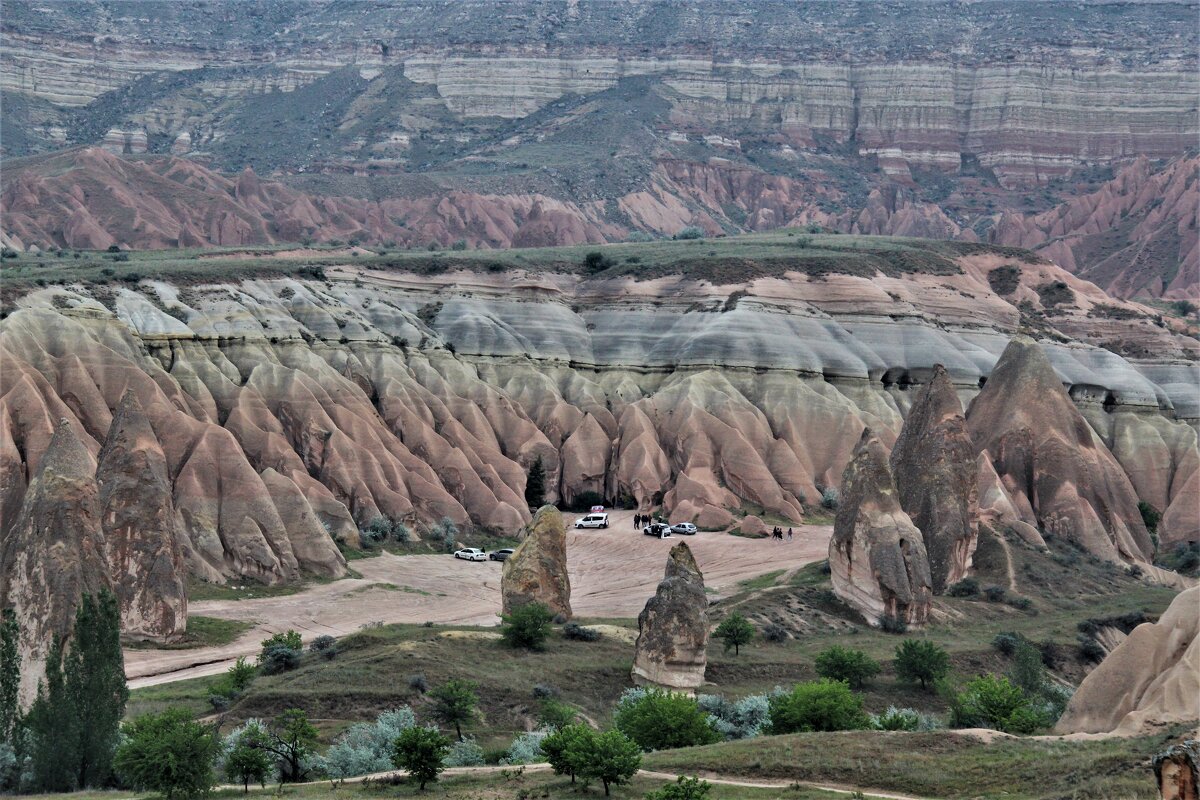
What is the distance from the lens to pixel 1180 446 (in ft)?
301

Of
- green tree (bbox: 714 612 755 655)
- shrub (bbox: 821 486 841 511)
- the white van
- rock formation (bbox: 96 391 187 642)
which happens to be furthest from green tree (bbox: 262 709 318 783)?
shrub (bbox: 821 486 841 511)

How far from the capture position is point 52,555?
129 feet

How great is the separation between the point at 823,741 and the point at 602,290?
76.9 metres

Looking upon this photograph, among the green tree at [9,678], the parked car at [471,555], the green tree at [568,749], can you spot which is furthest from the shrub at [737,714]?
the parked car at [471,555]

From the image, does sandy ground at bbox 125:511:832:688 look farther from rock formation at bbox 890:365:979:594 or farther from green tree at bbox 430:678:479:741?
green tree at bbox 430:678:479:741

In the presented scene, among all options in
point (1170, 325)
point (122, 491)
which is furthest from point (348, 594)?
point (1170, 325)

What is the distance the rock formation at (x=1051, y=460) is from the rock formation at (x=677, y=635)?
96.4 ft

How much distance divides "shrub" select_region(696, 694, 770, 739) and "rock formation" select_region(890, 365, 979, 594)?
56.7ft

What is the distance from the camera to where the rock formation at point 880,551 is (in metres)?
54.6

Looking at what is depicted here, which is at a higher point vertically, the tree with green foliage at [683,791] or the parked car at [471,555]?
the tree with green foliage at [683,791]

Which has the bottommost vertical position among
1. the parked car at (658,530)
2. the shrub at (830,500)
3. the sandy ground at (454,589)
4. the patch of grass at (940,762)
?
the shrub at (830,500)

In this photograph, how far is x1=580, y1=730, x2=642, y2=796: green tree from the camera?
1259 inches

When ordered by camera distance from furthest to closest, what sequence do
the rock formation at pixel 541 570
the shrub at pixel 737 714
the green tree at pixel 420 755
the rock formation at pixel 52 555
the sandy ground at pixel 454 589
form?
the rock formation at pixel 541 570 → the sandy ground at pixel 454 589 → the shrub at pixel 737 714 → the rock formation at pixel 52 555 → the green tree at pixel 420 755

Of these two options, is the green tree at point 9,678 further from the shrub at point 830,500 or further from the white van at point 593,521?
the shrub at point 830,500
